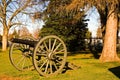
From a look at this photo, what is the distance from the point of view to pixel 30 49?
1509 cm

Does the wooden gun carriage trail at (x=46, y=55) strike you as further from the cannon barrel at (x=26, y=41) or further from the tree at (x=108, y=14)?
the tree at (x=108, y=14)

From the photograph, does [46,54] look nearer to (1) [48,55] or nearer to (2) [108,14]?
(1) [48,55]

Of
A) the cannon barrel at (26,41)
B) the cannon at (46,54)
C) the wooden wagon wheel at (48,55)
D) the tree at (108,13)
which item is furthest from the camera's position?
the tree at (108,13)

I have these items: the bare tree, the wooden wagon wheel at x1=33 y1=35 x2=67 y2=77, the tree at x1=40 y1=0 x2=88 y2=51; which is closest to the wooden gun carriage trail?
the wooden wagon wheel at x1=33 y1=35 x2=67 y2=77

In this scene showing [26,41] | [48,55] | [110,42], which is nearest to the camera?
[48,55]

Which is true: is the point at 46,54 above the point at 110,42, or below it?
below

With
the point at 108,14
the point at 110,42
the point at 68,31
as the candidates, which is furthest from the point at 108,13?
the point at 68,31

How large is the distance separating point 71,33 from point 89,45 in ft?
16.5

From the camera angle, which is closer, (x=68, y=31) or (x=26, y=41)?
(x=26, y=41)

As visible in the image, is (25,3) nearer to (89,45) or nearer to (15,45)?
(89,45)

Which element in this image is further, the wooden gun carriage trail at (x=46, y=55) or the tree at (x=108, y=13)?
the tree at (x=108, y=13)

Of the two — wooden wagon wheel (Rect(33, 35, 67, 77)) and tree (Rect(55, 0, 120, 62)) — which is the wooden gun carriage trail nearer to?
wooden wagon wheel (Rect(33, 35, 67, 77))

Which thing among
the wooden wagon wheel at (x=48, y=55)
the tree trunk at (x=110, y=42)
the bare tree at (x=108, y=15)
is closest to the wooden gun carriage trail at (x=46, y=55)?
the wooden wagon wheel at (x=48, y=55)

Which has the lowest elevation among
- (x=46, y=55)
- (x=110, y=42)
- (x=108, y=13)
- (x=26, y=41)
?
(x=46, y=55)
